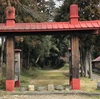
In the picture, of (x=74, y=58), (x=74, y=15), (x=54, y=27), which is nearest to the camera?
(x=54, y=27)

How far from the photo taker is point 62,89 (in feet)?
41.0

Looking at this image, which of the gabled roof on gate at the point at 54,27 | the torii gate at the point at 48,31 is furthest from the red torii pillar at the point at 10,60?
the gabled roof on gate at the point at 54,27

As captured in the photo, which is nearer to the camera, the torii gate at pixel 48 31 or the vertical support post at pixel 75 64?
the torii gate at pixel 48 31

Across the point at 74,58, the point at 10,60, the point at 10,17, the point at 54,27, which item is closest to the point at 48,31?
the point at 54,27

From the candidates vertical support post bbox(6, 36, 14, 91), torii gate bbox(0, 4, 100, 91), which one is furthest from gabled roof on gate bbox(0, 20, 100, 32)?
vertical support post bbox(6, 36, 14, 91)

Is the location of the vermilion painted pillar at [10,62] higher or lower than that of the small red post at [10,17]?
lower

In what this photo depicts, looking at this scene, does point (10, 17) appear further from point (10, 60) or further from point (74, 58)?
point (74, 58)

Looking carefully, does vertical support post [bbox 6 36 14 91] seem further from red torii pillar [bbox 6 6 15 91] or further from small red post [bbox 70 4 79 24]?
small red post [bbox 70 4 79 24]

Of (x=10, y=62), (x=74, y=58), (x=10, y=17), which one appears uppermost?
(x=10, y=17)

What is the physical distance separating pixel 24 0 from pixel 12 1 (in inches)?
89.4

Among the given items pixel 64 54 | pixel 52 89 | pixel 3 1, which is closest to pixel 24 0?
pixel 3 1

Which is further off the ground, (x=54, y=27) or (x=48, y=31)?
(x=54, y=27)

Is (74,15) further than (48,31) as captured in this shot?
Yes

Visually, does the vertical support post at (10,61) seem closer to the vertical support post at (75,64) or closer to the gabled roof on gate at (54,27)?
the gabled roof on gate at (54,27)
